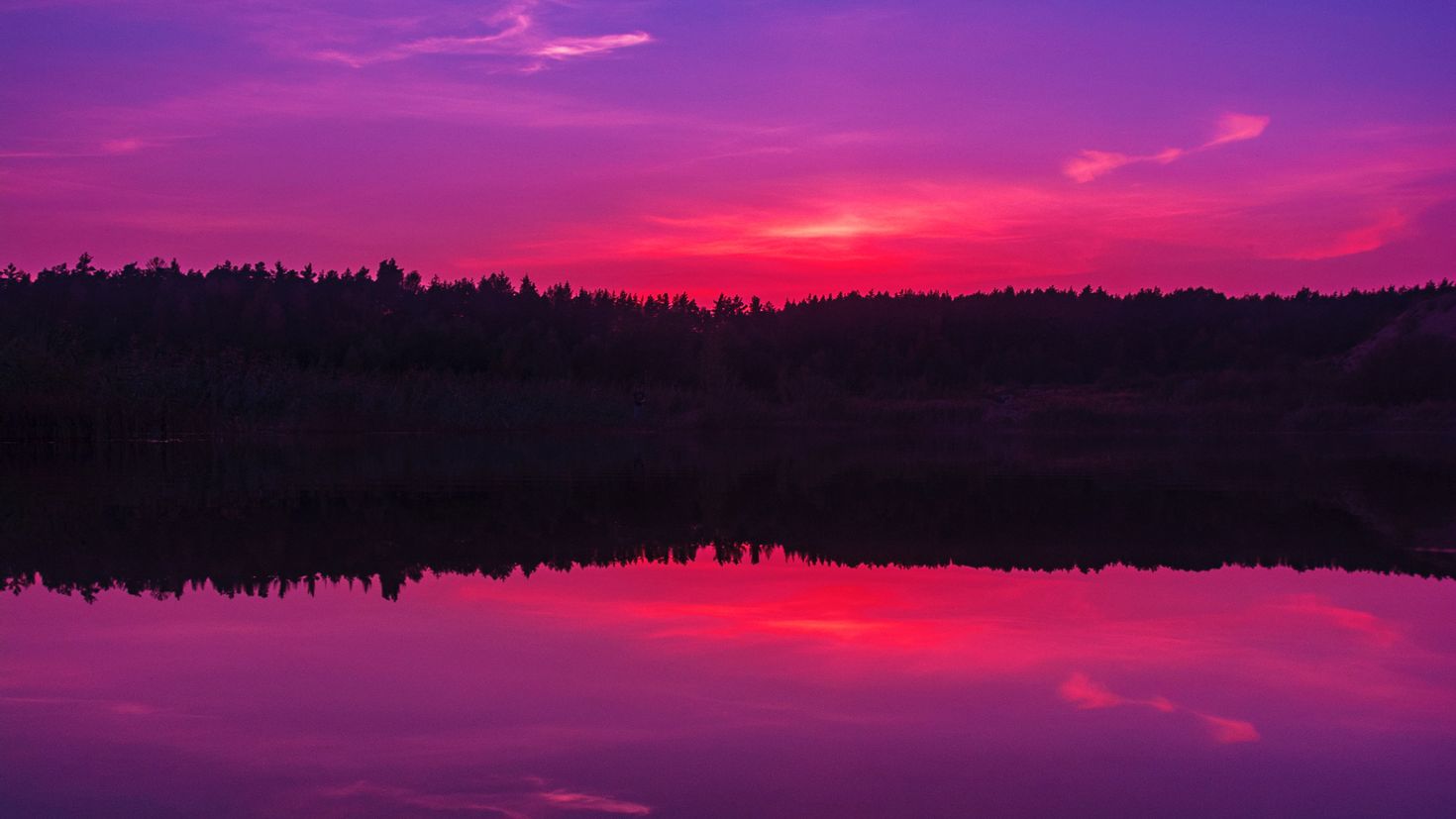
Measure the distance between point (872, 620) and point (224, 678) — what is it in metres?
3.37

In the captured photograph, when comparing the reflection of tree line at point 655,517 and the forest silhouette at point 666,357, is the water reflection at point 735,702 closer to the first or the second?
the reflection of tree line at point 655,517

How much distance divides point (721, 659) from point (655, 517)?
A: 21.3ft

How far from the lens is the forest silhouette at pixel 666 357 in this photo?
31625 millimetres

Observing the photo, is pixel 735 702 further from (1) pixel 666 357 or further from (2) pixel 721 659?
(1) pixel 666 357

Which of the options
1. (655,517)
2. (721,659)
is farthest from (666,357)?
(721,659)

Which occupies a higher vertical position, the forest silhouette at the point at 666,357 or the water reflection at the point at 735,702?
the forest silhouette at the point at 666,357

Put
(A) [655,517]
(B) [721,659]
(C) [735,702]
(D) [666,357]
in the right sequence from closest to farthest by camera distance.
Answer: (C) [735,702] → (B) [721,659] → (A) [655,517] → (D) [666,357]

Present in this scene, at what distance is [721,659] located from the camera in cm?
626

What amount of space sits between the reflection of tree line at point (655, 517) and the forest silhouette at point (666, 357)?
10.8m

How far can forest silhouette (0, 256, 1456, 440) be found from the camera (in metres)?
31.6

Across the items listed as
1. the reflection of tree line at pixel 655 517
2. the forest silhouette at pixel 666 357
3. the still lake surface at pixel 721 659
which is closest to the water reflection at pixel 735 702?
the still lake surface at pixel 721 659

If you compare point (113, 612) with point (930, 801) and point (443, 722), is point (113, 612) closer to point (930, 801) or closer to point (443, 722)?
point (443, 722)

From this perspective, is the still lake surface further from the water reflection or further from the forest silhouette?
the forest silhouette

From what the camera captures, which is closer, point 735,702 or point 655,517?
point 735,702
